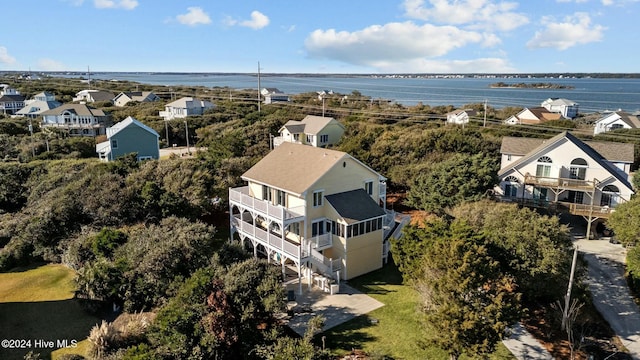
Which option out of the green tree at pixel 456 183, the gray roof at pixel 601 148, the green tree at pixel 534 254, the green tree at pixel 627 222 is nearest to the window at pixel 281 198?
the green tree at pixel 456 183

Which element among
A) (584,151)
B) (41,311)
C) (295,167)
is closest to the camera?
(41,311)

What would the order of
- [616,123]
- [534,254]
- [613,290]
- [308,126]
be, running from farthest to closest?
[616,123] < [308,126] < [613,290] < [534,254]

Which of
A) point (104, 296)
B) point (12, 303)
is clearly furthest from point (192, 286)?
point (12, 303)

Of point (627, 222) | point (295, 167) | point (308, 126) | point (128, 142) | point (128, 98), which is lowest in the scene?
point (627, 222)

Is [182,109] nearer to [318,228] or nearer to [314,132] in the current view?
[314,132]

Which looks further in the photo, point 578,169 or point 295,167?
point 578,169

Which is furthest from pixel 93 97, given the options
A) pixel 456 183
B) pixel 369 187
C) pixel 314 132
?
pixel 456 183

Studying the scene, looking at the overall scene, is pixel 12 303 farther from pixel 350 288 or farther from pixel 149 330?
pixel 350 288
